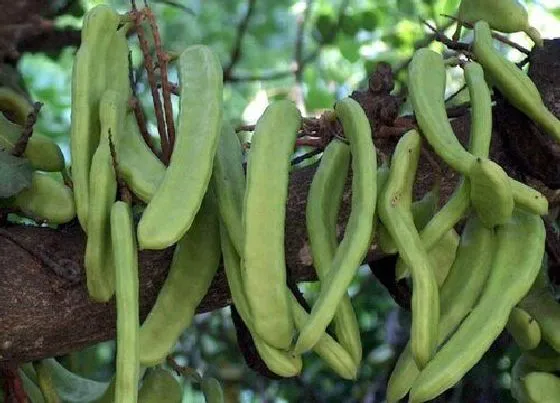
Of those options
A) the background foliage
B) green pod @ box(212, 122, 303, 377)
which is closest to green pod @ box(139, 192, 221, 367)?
green pod @ box(212, 122, 303, 377)

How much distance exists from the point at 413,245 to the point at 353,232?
1.8 inches

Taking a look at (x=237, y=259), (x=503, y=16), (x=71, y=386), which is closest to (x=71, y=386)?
(x=71, y=386)

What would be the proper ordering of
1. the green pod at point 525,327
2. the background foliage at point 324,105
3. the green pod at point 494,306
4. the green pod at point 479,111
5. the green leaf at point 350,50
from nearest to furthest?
the green pod at point 494,306, the green pod at point 479,111, the green pod at point 525,327, the background foliage at point 324,105, the green leaf at point 350,50

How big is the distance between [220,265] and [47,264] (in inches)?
5.8

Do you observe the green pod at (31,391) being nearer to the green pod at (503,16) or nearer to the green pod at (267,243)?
the green pod at (267,243)

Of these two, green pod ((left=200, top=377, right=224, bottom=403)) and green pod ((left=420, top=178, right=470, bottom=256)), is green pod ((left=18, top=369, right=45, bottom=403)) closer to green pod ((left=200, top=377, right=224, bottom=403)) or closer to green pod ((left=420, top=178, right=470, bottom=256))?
green pod ((left=200, top=377, right=224, bottom=403))

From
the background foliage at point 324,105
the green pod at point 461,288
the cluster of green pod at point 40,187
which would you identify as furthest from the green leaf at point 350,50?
the green pod at point 461,288

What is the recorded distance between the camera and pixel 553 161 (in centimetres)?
91

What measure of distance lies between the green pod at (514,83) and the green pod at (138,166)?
0.30 m

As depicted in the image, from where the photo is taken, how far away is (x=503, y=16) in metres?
0.94

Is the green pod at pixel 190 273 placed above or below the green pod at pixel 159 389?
above

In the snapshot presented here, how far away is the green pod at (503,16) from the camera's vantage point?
36.9 inches

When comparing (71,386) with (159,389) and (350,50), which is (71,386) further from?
(350,50)

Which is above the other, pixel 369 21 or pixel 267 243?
pixel 267 243
